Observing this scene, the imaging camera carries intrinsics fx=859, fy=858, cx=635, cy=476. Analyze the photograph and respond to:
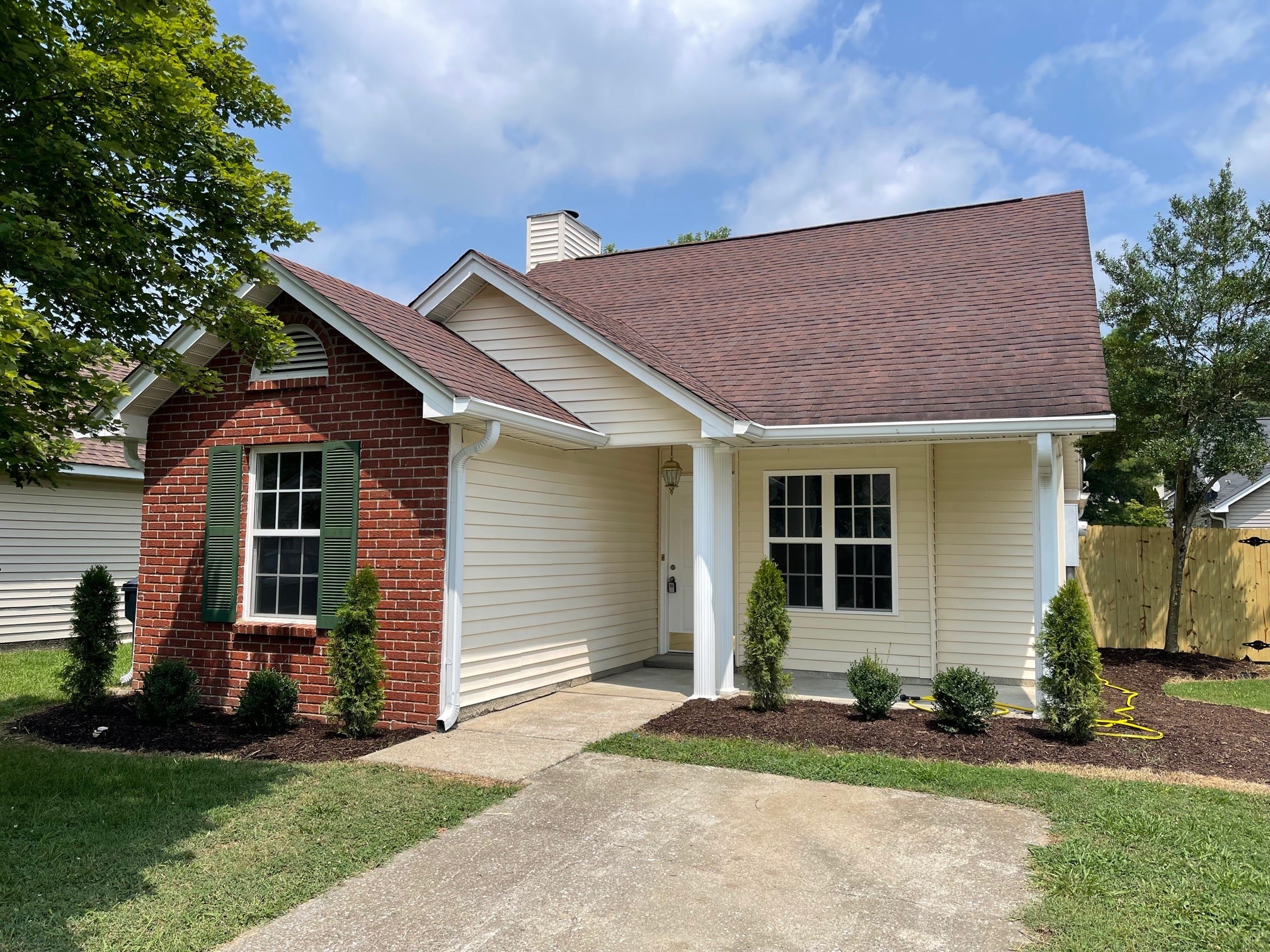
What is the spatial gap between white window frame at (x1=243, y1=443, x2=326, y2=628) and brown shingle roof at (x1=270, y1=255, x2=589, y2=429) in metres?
1.38

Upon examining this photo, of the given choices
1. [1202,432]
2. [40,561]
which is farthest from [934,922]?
[40,561]

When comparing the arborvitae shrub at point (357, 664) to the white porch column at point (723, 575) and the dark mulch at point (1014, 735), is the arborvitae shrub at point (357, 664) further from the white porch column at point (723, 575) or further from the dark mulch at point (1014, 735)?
the white porch column at point (723, 575)

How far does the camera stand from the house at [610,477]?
7.93 metres

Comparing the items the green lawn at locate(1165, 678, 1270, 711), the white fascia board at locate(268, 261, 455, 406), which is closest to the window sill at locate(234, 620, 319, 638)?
the white fascia board at locate(268, 261, 455, 406)

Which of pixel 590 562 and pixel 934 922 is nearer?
pixel 934 922

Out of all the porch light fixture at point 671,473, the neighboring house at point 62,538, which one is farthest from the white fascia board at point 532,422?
the neighboring house at point 62,538

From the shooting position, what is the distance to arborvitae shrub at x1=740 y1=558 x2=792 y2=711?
26.5 ft

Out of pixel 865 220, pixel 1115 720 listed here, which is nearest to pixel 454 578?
pixel 1115 720

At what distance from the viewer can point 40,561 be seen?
547 inches

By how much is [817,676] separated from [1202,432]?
709 cm

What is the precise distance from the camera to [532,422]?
26.7 feet

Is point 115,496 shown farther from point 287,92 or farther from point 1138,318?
point 1138,318

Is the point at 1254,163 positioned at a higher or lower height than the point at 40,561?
higher

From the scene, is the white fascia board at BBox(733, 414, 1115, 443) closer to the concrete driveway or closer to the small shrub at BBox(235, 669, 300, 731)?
the concrete driveway
